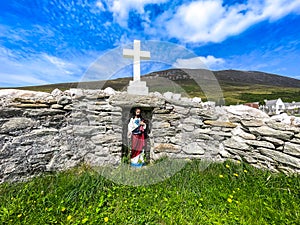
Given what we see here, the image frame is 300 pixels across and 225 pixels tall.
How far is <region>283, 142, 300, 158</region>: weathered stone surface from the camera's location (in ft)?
10.5

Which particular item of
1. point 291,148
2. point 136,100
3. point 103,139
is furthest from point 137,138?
point 291,148

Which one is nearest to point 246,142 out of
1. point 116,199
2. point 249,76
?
point 116,199

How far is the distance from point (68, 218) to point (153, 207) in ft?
4.02

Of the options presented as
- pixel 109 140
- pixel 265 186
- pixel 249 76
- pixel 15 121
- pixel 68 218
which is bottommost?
pixel 68 218

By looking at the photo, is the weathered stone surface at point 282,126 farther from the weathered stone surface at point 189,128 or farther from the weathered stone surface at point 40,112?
the weathered stone surface at point 40,112

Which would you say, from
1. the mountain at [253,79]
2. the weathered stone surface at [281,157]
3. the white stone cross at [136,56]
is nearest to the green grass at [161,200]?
the weathered stone surface at [281,157]

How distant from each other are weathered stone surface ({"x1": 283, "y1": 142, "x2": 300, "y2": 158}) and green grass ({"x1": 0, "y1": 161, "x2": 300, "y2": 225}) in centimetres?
41

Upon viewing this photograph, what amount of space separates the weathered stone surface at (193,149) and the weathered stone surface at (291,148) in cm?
159

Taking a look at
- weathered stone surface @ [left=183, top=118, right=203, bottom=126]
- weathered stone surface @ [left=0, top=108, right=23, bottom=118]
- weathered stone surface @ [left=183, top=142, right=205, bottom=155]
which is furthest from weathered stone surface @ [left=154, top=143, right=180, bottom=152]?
weathered stone surface @ [left=0, top=108, right=23, bottom=118]

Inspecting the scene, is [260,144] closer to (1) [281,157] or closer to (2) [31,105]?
(1) [281,157]

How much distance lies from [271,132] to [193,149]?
64.8 inches

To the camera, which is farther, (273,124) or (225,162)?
(225,162)

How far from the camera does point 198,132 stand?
432 cm

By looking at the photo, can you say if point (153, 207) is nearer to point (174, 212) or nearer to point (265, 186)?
point (174, 212)
